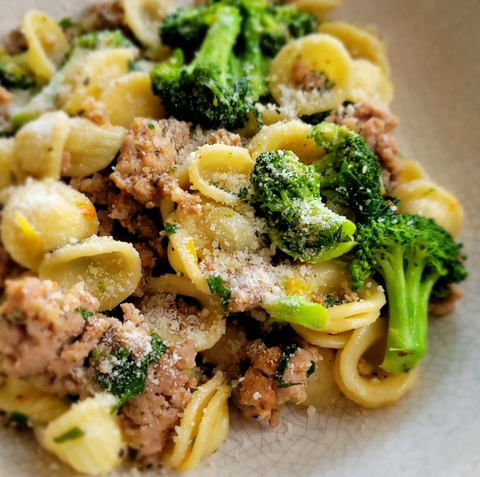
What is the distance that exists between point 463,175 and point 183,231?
2.34 metres

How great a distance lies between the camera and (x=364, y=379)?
328 cm

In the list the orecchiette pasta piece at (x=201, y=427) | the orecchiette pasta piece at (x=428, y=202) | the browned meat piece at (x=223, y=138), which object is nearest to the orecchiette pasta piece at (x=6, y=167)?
the browned meat piece at (x=223, y=138)

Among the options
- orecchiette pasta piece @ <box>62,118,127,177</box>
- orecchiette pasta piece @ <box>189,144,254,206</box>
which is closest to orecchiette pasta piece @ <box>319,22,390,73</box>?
orecchiette pasta piece @ <box>189,144,254,206</box>

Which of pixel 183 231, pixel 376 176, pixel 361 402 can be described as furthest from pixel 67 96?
pixel 361 402

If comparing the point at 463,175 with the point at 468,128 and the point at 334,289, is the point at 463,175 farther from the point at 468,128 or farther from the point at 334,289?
the point at 334,289

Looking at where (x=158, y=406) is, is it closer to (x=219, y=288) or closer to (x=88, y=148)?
(x=219, y=288)

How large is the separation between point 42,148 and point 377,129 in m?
2.10

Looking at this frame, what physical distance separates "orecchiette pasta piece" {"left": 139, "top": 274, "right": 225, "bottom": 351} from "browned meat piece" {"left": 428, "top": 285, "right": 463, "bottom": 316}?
1.48m

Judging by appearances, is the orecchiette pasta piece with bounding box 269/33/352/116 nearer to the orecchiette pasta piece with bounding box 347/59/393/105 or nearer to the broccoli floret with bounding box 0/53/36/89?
the orecchiette pasta piece with bounding box 347/59/393/105

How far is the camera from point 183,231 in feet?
10.1

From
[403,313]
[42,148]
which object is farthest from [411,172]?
[42,148]

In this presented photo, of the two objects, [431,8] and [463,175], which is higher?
[431,8]

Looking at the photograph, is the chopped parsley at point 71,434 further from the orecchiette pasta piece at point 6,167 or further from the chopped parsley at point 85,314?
the orecchiette pasta piece at point 6,167

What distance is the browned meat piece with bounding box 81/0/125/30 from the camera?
14.2 feet
